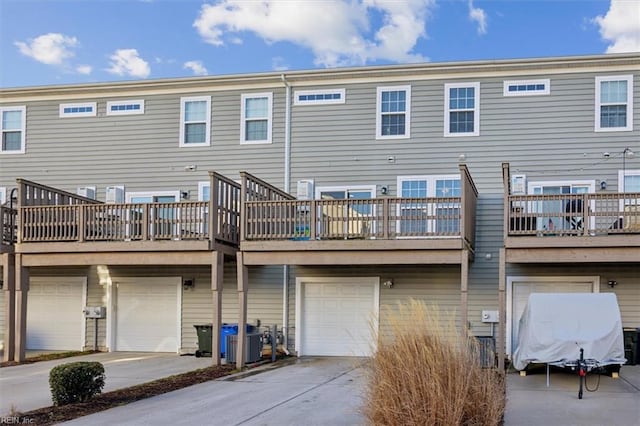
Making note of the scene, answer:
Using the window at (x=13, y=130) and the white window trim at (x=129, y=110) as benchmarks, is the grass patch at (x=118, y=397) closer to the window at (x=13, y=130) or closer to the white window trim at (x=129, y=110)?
the white window trim at (x=129, y=110)

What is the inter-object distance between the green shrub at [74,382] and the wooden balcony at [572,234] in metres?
7.84

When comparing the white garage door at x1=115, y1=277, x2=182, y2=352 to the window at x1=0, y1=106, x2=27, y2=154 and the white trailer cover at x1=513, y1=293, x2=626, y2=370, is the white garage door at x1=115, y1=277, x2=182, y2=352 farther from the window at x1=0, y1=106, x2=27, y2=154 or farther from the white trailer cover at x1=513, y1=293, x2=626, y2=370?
the white trailer cover at x1=513, y1=293, x2=626, y2=370

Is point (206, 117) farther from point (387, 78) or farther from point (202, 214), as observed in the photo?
point (387, 78)

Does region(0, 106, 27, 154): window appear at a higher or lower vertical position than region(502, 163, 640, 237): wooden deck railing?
higher

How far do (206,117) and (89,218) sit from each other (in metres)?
4.22

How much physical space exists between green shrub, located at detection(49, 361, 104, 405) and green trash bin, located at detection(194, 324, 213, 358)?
6.09 m

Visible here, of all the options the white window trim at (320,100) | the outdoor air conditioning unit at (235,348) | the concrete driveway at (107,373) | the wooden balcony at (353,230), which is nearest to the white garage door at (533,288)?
the wooden balcony at (353,230)

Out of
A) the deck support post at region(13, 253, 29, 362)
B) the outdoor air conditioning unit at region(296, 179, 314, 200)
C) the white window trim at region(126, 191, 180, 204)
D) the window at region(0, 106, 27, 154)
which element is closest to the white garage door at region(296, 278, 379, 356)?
the outdoor air conditioning unit at region(296, 179, 314, 200)

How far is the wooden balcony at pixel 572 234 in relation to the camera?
40.3 feet

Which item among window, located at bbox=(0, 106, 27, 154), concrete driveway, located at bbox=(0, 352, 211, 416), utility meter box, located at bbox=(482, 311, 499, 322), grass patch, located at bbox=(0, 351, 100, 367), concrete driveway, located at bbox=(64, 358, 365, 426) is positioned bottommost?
grass patch, located at bbox=(0, 351, 100, 367)

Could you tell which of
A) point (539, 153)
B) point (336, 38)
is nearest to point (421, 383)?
point (539, 153)

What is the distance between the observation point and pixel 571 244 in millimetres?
12484

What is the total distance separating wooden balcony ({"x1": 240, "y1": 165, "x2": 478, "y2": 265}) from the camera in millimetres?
13031

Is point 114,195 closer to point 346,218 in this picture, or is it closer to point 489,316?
point 346,218
